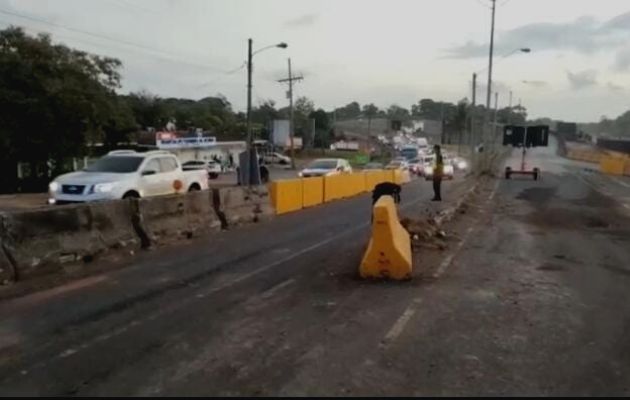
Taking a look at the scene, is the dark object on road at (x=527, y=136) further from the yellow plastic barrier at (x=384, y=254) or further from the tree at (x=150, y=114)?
the tree at (x=150, y=114)

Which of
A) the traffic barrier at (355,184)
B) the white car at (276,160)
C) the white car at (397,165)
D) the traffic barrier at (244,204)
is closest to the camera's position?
the traffic barrier at (244,204)

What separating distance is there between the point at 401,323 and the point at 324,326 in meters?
0.85

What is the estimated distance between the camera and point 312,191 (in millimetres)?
24656

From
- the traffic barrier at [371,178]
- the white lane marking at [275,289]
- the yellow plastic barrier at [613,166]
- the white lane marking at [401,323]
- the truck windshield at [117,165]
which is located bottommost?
the yellow plastic barrier at [613,166]

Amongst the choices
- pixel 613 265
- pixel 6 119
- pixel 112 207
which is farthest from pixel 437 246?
pixel 6 119

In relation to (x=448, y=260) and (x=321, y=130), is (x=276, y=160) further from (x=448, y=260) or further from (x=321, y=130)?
(x=448, y=260)

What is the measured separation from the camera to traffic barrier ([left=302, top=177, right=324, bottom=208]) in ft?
77.9

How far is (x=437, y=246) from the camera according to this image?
43.2ft

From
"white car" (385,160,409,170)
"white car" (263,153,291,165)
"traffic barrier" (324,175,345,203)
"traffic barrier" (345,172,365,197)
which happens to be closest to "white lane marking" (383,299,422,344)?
"traffic barrier" (324,175,345,203)

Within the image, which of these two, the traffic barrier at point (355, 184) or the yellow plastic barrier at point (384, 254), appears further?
the traffic barrier at point (355, 184)

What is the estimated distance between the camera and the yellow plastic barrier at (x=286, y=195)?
20688 millimetres

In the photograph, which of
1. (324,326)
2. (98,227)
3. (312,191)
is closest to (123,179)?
(98,227)

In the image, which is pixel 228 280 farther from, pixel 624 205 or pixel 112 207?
pixel 624 205

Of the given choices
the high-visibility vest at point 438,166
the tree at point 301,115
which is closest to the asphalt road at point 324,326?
the high-visibility vest at point 438,166
